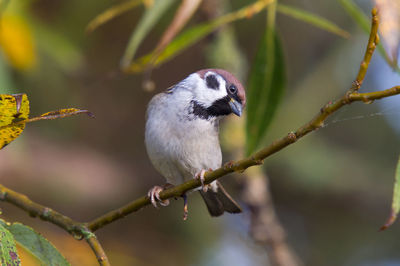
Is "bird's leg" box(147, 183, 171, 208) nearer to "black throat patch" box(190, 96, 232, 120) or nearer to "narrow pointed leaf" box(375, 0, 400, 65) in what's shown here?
"black throat patch" box(190, 96, 232, 120)

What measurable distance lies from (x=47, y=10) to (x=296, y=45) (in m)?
2.37

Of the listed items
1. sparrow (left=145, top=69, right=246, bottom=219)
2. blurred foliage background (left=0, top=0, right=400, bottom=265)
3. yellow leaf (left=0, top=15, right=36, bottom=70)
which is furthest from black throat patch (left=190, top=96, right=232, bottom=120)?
blurred foliage background (left=0, top=0, right=400, bottom=265)

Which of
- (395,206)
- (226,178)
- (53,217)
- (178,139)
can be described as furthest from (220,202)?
(226,178)

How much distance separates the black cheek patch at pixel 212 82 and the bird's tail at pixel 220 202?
0.48 metres

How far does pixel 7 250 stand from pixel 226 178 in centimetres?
343

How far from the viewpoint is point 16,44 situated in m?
3.04

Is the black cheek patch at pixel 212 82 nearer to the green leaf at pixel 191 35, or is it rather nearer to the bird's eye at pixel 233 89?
the bird's eye at pixel 233 89

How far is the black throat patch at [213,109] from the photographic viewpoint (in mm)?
2686

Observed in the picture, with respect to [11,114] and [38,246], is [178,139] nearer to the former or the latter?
[38,246]

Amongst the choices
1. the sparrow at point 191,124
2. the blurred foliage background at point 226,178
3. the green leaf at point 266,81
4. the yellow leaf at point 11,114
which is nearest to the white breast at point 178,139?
the sparrow at point 191,124

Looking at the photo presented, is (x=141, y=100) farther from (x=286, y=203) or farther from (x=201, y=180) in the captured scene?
(x=201, y=180)

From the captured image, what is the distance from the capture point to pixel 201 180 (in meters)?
1.59

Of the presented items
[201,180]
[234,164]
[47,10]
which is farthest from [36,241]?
[47,10]

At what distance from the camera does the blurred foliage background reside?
4512mm
